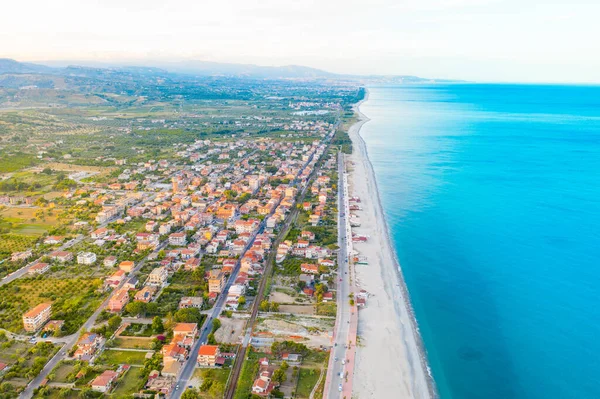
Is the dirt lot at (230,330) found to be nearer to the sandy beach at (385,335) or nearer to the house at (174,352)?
the house at (174,352)

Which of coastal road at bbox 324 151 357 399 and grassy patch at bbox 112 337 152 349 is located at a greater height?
coastal road at bbox 324 151 357 399

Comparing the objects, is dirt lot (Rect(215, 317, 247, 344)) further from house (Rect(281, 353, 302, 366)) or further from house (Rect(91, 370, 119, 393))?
house (Rect(91, 370, 119, 393))

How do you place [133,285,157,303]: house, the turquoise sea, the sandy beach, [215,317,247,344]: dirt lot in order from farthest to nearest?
[133,285,157,303]: house → [215,317,247,344]: dirt lot → the turquoise sea → the sandy beach

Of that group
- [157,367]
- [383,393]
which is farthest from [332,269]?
[157,367]

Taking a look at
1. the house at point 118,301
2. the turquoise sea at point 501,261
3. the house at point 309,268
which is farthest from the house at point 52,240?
the turquoise sea at point 501,261

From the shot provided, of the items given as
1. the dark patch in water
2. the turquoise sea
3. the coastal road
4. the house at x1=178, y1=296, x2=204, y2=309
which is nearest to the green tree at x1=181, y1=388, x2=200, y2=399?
the coastal road

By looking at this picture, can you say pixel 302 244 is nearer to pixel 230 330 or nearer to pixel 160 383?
pixel 230 330

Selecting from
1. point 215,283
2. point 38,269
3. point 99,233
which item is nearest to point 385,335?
point 215,283
